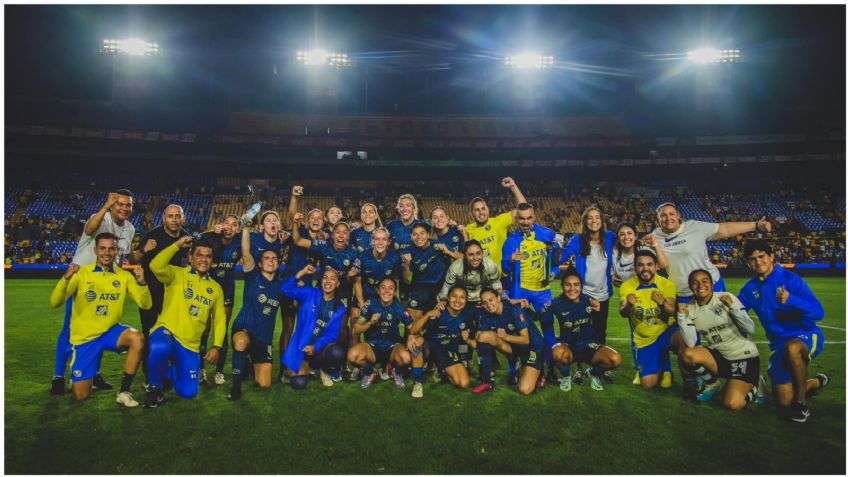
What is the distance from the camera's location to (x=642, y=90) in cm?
3847

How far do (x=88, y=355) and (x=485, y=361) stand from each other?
4417 millimetres

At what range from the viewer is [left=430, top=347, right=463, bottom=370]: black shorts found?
5.34 metres

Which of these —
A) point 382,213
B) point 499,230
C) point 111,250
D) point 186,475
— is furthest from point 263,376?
point 382,213

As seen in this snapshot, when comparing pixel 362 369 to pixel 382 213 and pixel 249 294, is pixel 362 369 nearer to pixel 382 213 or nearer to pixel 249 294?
pixel 249 294

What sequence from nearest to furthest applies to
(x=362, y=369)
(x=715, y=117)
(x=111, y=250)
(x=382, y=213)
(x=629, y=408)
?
(x=629, y=408) < (x=111, y=250) < (x=362, y=369) < (x=382, y=213) < (x=715, y=117)

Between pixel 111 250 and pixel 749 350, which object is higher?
pixel 111 250

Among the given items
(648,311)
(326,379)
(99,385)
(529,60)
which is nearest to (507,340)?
(648,311)

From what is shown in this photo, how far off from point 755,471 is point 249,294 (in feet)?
17.4

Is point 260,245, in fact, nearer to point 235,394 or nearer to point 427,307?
point 235,394

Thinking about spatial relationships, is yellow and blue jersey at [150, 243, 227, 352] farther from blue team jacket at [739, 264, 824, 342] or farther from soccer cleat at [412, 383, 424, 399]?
blue team jacket at [739, 264, 824, 342]

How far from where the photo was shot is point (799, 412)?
4215mm

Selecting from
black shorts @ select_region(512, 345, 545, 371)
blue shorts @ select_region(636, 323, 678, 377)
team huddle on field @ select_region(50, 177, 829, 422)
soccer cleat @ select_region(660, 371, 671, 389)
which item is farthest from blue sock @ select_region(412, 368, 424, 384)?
soccer cleat @ select_region(660, 371, 671, 389)

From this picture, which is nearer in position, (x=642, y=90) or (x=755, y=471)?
(x=755, y=471)

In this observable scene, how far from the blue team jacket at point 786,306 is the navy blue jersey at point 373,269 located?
4034 mm
